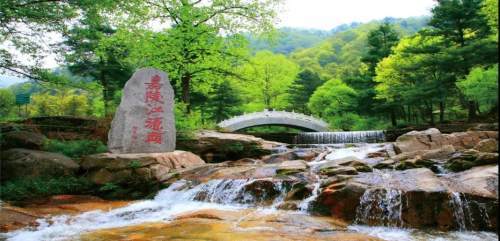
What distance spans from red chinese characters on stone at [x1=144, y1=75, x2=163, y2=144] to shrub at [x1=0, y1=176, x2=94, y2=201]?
81.0 inches

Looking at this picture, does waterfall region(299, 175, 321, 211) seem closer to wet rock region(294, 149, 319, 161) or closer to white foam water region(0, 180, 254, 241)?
white foam water region(0, 180, 254, 241)

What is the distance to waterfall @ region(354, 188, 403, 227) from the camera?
6.47 metres

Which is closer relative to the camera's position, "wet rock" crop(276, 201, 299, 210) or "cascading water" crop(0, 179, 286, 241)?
"cascading water" crop(0, 179, 286, 241)

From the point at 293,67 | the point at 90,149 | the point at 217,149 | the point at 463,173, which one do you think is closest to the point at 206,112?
the point at 293,67

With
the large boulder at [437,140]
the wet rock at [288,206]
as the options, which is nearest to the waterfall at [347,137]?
the large boulder at [437,140]

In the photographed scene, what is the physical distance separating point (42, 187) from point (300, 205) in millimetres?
5780

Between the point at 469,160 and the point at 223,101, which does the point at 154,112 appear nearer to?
the point at 469,160

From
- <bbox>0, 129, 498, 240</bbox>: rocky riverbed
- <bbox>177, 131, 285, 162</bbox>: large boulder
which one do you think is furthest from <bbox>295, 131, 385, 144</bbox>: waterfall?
<bbox>0, 129, 498, 240</bbox>: rocky riverbed

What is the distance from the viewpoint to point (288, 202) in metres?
7.58

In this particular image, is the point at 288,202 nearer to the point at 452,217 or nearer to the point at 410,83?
the point at 452,217

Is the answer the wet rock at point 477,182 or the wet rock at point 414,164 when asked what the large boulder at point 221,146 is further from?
the wet rock at point 477,182

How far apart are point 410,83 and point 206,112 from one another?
1550 centimetres

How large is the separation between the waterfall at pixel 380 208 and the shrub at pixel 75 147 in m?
7.51

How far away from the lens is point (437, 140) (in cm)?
1310
